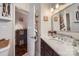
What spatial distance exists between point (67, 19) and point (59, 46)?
31cm

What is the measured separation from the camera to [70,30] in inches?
57.2

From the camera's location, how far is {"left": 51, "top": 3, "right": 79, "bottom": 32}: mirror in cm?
146

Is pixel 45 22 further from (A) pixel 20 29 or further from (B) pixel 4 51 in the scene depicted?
(B) pixel 4 51

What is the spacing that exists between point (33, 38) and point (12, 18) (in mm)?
318

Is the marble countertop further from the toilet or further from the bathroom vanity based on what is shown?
the toilet

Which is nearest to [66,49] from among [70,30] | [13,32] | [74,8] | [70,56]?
[70,56]

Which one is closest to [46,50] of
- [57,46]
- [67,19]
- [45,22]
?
[57,46]

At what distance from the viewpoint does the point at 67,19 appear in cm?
148

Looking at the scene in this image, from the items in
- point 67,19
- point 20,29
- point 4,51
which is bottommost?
point 4,51

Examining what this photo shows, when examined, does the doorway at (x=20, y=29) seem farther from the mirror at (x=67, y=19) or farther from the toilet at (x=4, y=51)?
the mirror at (x=67, y=19)

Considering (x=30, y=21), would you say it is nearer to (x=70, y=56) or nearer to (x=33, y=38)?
(x=33, y=38)

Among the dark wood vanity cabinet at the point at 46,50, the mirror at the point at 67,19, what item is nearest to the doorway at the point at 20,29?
the dark wood vanity cabinet at the point at 46,50

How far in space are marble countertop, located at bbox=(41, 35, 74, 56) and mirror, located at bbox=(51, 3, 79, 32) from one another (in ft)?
0.45

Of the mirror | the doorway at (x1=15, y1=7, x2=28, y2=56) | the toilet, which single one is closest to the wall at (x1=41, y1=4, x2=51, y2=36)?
the mirror
